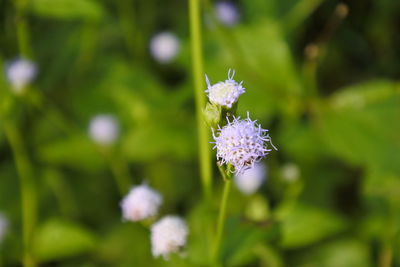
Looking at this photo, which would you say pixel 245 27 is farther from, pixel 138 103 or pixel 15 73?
pixel 15 73

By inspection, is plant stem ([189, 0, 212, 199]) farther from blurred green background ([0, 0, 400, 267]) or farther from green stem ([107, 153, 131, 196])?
green stem ([107, 153, 131, 196])

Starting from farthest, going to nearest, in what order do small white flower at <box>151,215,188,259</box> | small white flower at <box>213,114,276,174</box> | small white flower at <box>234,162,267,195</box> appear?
small white flower at <box>234,162,267,195</box>
small white flower at <box>151,215,188,259</box>
small white flower at <box>213,114,276,174</box>

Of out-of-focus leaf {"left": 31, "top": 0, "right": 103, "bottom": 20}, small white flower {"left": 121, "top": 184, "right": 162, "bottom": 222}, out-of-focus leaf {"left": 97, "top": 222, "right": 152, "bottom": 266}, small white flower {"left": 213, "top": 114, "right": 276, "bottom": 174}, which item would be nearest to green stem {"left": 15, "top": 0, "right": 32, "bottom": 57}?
out-of-focus leaf {"left": 31, "top": 0, "right": 103, "bottom": 20}

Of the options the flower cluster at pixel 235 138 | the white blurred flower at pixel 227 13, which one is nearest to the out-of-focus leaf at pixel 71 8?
the white blurred flower at pixel 227 13

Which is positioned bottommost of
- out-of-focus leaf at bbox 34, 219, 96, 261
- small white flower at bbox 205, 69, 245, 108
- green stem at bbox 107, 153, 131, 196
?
small white flower at bbox 205, 69, 245, 108

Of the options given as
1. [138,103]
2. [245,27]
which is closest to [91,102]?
[138,103]

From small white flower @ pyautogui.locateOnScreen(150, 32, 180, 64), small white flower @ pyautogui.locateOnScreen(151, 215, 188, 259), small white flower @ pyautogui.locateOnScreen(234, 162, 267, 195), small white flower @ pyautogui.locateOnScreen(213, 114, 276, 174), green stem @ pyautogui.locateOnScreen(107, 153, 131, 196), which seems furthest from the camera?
small white flower @ pyautogui.locateOnScreen(150, 32, 180, 64)
